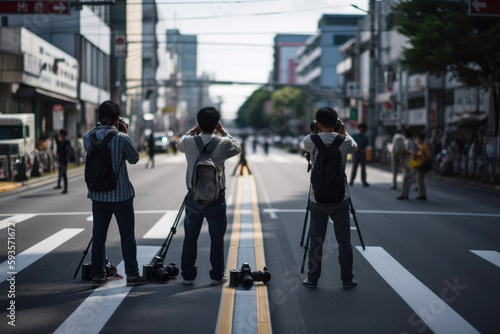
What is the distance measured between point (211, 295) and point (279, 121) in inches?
5591

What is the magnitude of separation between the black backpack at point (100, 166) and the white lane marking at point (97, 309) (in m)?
1.05

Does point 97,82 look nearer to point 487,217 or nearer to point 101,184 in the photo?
point 487,217

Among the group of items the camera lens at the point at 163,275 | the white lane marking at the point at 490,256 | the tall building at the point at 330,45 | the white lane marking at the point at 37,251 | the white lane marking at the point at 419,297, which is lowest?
the white lane marking at the point at 490,256

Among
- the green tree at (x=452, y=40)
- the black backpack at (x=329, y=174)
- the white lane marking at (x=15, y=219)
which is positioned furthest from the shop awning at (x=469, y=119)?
the black backpack at (x=329, y=174)

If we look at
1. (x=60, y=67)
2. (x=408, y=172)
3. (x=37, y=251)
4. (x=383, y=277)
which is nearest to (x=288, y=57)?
(x=60, y=67)

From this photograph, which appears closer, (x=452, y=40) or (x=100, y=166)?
(x=100, y=166)

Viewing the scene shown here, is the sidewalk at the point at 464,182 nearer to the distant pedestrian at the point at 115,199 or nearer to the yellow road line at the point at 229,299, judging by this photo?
the yellow road line at the point at 229,299

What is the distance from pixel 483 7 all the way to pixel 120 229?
530 inches

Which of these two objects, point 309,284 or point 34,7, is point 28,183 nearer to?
point 34,7

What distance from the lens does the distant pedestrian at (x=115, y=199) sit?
6711 millimetres

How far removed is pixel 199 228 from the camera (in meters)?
6.81

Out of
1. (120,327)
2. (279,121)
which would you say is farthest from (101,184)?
(279,121)

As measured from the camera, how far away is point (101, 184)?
6.61 meters

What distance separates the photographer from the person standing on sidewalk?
6.67m
